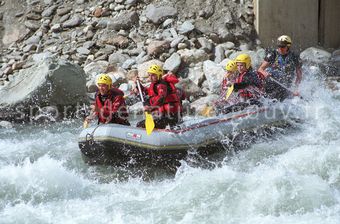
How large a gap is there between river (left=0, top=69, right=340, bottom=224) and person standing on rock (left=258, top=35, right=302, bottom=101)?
0.72 m

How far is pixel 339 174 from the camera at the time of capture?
21.2 ft

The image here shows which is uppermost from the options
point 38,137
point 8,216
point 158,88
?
point 158,88

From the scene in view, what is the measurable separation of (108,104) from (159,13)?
6060 millimetres

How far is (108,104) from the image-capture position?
7.95 metres

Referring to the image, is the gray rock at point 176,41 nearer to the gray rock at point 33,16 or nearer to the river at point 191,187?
the gray rock at point 33,16

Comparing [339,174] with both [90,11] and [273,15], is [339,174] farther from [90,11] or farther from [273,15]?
[90,11]

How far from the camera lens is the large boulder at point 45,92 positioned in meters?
10.7

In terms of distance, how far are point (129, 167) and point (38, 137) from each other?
2851 mm

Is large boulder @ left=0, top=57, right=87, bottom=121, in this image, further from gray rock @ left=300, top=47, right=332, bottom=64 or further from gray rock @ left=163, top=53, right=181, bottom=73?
gray rock @ left=300, top=47, right=332, bottom=64

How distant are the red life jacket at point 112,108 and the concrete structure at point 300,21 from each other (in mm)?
6709

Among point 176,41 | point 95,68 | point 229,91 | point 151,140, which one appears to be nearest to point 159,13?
point 176,41

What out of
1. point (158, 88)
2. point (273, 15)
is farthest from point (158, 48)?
point (158, 88)

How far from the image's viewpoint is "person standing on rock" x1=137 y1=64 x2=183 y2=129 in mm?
7934

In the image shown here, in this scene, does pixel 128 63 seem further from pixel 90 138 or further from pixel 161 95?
pixel 90 138
